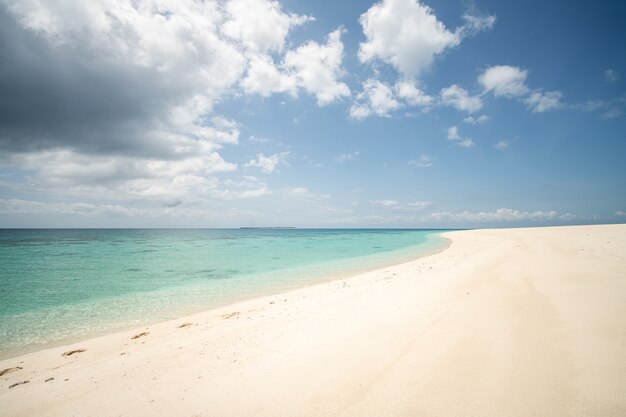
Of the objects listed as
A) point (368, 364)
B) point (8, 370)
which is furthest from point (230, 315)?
point (368, 364)

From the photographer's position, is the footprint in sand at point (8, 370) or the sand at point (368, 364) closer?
the sand at point (368, 364)

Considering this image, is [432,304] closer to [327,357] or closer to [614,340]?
[614,340]

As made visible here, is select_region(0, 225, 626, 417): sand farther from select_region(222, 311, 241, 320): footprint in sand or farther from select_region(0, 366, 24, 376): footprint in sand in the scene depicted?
select_region(222, 311, 241, 320): footprint in sand

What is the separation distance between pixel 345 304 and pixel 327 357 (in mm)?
3881

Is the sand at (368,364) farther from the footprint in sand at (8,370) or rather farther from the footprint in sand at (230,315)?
the footprint in sand at (230,315)

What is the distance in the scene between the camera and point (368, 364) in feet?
14.3

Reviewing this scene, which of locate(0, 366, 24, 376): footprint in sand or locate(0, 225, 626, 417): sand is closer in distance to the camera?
locate(0, 225, 626, 417): sand

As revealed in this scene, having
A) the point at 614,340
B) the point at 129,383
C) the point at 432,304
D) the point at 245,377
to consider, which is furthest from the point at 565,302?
the point at 129,383

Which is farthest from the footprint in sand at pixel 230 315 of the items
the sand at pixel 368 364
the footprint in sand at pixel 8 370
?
the footprint in sand at pixel 8 370

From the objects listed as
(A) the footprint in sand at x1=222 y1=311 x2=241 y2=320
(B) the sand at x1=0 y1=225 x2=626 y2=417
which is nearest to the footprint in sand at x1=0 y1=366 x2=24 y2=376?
(B) the sand at x1=0 y1=225 x2=626 y2=417

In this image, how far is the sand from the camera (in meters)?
3.38

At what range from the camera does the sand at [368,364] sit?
A: 338cm

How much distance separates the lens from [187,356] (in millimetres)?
5527

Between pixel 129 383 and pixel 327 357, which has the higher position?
pixel 327 357
